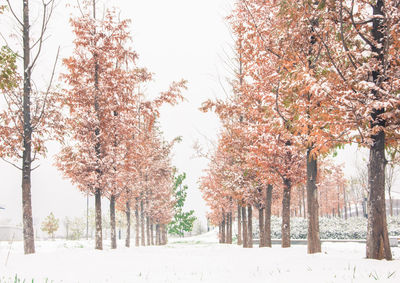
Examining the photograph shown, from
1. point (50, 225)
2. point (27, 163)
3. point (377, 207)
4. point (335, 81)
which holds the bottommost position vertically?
point (50, 225)

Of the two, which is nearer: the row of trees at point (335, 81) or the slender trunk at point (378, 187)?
the row of trees at point (335, 81)

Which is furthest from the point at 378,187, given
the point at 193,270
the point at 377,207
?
the point at 193,270

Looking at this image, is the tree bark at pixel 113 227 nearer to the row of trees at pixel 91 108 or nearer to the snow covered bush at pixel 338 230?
the row of trees at pixel 91 108

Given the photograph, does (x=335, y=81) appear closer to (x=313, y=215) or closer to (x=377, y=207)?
(x=377, y=207)

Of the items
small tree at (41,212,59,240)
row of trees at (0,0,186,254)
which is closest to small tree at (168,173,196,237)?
small tree at (41,212,59,240)

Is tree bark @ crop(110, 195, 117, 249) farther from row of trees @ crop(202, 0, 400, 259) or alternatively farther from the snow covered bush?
the snow covered bush

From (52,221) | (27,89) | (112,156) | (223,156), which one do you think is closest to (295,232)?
(223,156)

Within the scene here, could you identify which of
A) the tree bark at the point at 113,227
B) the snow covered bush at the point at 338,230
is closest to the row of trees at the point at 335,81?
the tree bark at the point at 113,227

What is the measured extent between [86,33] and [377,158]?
12.3m

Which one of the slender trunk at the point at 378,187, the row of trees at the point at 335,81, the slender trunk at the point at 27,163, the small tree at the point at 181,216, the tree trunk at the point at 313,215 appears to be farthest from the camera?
the small tree at the point at 181,216

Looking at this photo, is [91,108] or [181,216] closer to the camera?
[91,108]

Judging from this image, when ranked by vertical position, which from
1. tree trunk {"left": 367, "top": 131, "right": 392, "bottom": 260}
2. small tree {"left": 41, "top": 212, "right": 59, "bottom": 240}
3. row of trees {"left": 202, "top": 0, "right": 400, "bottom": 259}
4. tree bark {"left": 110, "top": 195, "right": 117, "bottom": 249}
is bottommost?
small tree {"left": 41, "top": 212, "right": 59, "bottom": 240}

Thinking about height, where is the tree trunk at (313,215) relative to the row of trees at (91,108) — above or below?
below

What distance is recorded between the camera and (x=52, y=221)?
5378 centimetres
